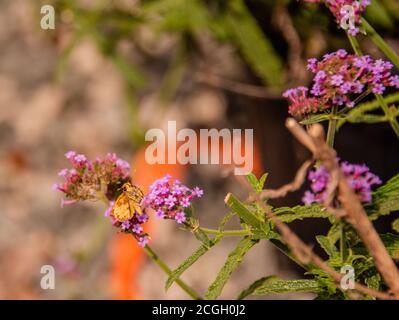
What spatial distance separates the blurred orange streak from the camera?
7.32 ft

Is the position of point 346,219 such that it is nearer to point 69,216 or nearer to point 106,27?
point 106,27

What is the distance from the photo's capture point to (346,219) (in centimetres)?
73

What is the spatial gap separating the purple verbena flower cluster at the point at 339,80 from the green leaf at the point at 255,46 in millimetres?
883

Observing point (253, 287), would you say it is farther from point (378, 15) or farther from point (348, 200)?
point (378, 15)

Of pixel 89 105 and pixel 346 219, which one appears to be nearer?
pixel 346 219

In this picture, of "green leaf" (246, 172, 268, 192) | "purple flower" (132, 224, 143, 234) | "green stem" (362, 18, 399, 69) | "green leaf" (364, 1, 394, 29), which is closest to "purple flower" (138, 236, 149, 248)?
"purple flower" (132, 224, 143, 234)

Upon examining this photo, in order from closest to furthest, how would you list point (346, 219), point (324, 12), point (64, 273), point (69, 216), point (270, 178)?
point (346, 219) < point (324, 12) < point (270, 178) < point (64, 273) < point (69, 216)

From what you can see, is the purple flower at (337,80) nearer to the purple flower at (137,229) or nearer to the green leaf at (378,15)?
the purple flower at (137,229)

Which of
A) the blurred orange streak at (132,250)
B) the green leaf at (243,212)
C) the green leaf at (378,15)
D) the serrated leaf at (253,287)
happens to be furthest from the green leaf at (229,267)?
the blurred orange streak at (132,250)

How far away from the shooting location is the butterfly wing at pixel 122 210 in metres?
0.83

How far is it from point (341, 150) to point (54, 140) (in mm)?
1141

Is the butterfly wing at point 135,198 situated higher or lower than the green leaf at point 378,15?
lower

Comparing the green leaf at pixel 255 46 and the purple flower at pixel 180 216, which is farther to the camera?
the green leaf at pixel 255 46
